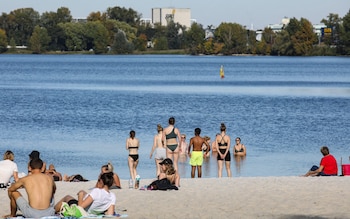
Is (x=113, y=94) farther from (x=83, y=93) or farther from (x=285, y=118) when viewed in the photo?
→ (x=285, y=118)

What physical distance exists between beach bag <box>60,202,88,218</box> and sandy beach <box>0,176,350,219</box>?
37.3 inches

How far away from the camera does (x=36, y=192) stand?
42.7 feet

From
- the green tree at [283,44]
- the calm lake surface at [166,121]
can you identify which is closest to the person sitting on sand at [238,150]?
the calm lake surface at [166,121]

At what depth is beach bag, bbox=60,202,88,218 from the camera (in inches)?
540

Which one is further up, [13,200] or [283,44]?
[13,200]

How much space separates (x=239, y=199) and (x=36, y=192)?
15.7 feet

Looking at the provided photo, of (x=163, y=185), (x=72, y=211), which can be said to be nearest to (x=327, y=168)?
(x=163, y=185)

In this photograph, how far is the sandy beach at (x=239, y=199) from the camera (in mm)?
14758

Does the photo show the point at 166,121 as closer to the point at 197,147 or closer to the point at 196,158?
the point at 196,158

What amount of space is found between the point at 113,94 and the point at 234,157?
43808 mm

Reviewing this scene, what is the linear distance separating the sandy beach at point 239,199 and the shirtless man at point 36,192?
167 centimetres

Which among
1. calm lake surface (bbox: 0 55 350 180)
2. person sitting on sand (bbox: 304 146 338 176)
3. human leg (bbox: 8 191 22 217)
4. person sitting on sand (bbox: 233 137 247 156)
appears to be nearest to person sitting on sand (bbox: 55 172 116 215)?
human leg (bbox: 8 191 22 217)

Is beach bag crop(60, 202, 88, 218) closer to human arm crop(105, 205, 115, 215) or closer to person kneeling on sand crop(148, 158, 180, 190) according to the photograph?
human arm crop(105, 205, 115, 215)

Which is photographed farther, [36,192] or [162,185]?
[162,185]
